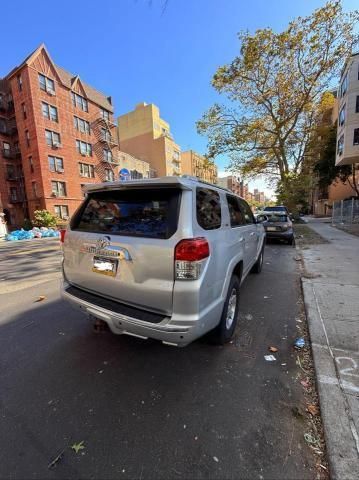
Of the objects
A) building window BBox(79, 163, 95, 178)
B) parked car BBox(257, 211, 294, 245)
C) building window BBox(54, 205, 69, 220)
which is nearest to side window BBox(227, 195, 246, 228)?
parked car BBox(257, 211, 294, 245)

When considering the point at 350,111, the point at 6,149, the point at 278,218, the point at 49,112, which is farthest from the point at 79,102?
the point at 278,218

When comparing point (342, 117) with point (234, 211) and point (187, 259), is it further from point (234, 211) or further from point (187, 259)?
point (187, 259)

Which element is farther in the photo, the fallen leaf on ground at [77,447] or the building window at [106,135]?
the building window at [106,135]

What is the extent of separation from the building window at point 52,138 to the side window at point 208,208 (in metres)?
30.1

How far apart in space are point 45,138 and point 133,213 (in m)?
30.1

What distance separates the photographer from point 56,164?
90.3 feet

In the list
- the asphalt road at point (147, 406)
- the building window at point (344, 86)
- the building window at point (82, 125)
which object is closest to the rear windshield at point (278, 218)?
the asphalt road at point (147, 406)

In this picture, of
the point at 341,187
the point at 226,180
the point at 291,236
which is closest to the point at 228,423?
the point at 291,236

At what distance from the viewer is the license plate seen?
7.90 feet

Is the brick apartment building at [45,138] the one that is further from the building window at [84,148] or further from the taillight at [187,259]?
the taillight at [187,259]

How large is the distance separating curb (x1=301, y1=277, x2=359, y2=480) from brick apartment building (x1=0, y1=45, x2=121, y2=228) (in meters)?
29.3

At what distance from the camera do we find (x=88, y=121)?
104 ft

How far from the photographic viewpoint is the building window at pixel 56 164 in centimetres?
2695

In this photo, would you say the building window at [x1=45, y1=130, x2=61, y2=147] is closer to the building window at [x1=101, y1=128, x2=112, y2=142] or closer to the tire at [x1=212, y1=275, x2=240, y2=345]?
the building window at [x1=101, y1=128, x2=112, y2=142]
